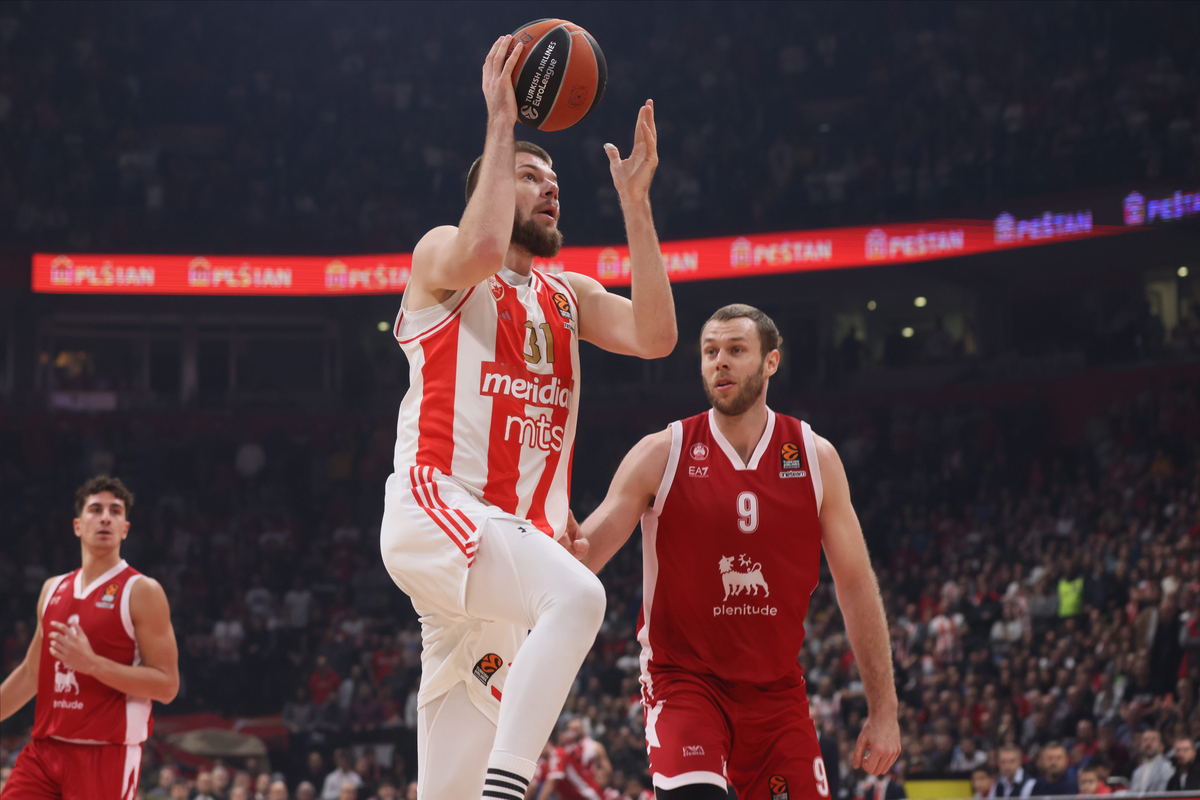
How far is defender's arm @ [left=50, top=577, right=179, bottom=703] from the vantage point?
5586 mm

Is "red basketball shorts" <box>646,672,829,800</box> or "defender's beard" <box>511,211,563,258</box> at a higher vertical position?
"defender's beard" <box>511,211,563,258</box>

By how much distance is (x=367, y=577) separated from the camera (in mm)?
19609

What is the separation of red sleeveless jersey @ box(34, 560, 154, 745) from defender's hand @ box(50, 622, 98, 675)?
17 centimetres

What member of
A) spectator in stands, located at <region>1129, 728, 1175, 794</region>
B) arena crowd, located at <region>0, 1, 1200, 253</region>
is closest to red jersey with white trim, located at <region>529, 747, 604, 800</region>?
spectator in stands, located at <region>1129, 728, 1175, 794</region>

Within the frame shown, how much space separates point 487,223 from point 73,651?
11.8ft

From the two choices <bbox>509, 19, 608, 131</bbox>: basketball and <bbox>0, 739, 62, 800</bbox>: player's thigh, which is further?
<bbox>0, 739, 62, 800</bbox>: player's thigh

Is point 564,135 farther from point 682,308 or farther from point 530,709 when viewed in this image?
point 530,709

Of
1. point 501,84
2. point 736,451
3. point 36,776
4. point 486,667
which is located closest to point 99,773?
point 36,776

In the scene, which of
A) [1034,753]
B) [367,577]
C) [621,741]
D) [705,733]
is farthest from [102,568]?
[367,577]

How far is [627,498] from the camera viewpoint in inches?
174

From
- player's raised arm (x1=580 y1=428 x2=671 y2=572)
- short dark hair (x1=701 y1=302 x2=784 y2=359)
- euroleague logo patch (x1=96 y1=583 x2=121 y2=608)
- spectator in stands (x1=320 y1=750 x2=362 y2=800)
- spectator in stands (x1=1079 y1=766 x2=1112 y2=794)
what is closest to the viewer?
player's raised arm (x1=580 y1=428 x2=671 y2=572)

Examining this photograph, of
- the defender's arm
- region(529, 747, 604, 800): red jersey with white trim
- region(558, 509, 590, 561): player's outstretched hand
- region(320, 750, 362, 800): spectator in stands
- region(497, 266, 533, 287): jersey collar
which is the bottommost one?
region(320, 750, 362, 800): spectator in stands

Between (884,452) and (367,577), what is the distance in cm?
901

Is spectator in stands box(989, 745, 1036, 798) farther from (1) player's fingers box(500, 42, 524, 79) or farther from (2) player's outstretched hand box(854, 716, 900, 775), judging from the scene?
(1) player's fingers box(500, 42, 524, 79)
